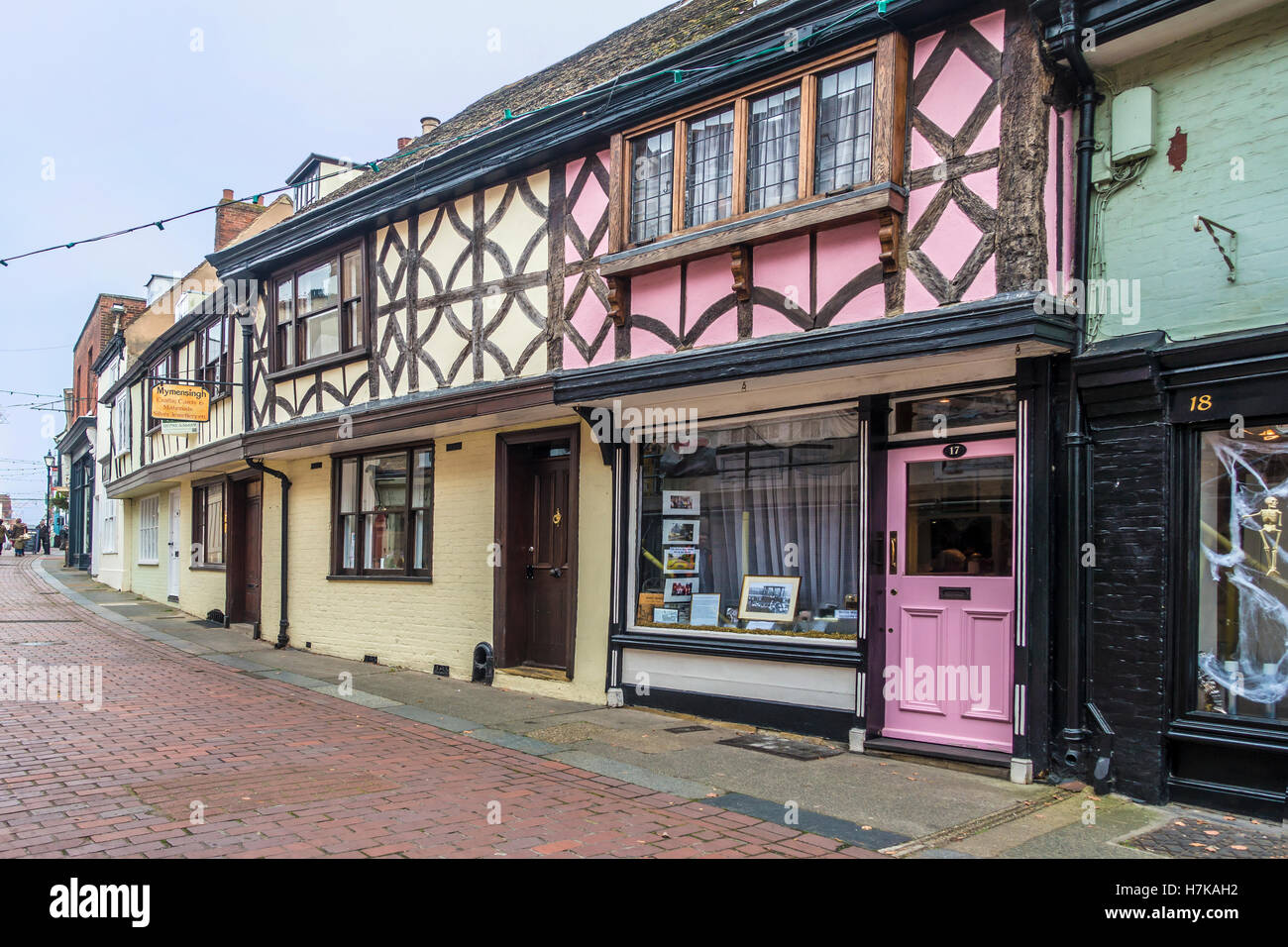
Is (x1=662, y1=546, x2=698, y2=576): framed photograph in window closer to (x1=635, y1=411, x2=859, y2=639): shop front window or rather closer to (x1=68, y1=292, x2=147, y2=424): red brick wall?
(x1=635, y1=411, x2=859, y2=639): shop front window

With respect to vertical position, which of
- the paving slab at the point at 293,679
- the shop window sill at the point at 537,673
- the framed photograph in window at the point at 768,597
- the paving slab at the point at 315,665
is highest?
the framed photograph in window at the point at 768,597

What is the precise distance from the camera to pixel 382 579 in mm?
12945

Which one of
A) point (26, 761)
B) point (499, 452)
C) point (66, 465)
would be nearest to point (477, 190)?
point (499, 452)

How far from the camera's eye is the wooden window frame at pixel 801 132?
23.6 feet

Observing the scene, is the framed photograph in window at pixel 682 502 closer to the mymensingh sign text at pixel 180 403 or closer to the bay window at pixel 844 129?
the bay window at pixel 844 129

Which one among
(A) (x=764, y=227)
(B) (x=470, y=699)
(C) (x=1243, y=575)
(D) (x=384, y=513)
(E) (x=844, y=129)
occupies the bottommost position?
(B) (x=470, y=699)

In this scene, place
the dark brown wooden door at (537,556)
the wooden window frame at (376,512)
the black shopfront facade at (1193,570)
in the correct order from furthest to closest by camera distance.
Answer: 1. the wooden window frame at (376,512)
2. the dark brown wooden door at (537,556)
3. the black shopfront facade at (1193,570)

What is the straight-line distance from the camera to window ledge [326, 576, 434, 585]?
1222 centimetres

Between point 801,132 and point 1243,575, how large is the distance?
443 cm

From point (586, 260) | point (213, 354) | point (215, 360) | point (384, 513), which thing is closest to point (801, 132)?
point (586, 260)

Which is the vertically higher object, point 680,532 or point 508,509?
point 508,509

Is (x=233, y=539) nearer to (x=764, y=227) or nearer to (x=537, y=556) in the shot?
(x=537, y=556)

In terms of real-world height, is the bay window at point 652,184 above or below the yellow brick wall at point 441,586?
above

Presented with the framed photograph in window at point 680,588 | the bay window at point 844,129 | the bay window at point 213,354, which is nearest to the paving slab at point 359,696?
the framed photograph in window at point 680,588
